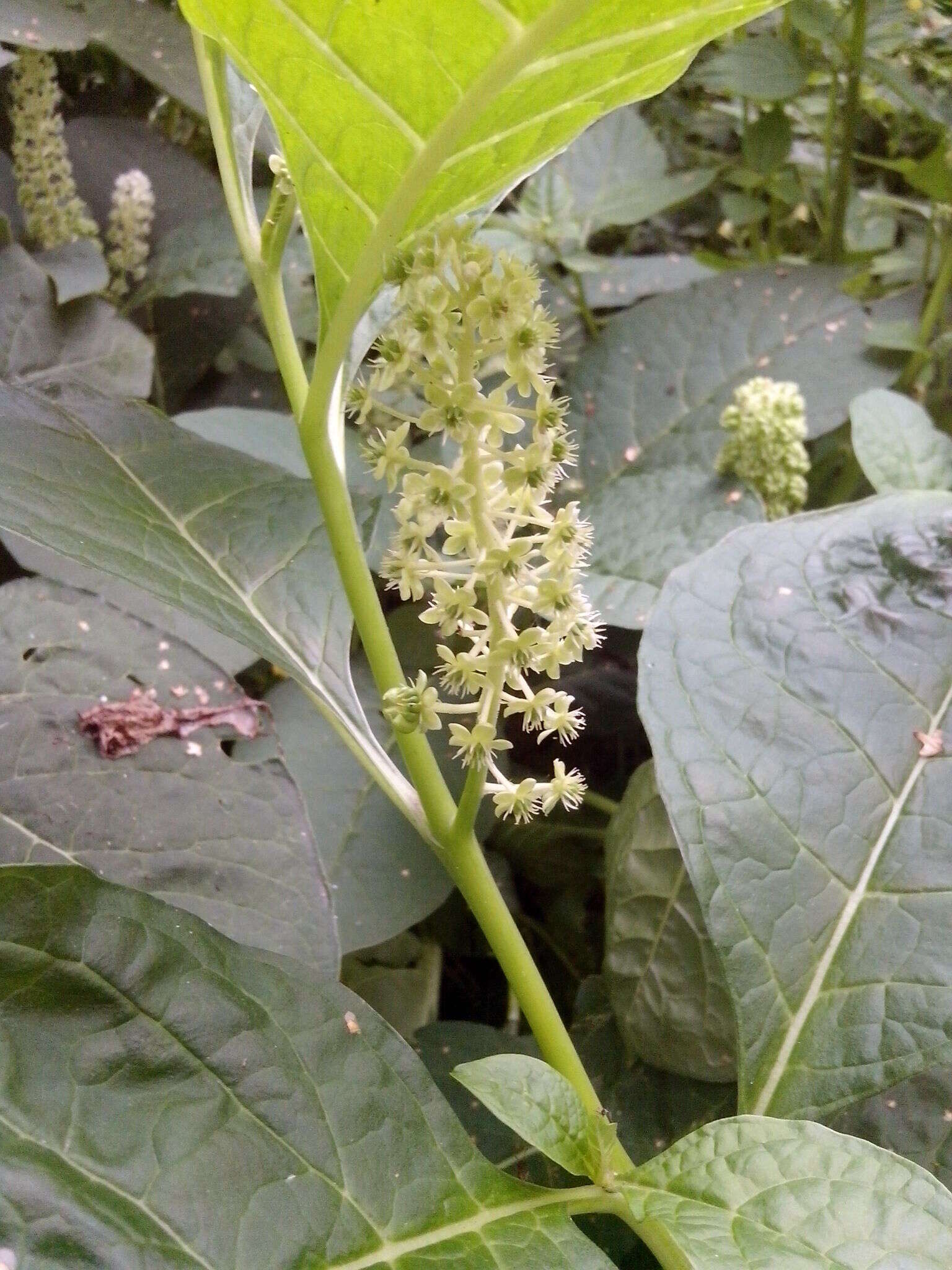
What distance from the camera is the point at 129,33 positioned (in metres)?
1.21

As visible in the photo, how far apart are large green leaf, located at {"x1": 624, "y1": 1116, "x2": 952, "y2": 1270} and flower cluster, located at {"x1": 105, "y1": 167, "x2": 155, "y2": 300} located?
1.18m

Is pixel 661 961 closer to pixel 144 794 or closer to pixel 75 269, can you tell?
pixel 144 794

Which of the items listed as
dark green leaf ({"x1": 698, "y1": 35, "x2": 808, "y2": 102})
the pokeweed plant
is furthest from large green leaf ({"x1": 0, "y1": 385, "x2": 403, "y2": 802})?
dark green leaf ({"x1": 698, "y1": 35, "x2": 808, "y2": 102})

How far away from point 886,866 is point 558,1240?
326 millimetres

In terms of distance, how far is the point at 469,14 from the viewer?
0.42m

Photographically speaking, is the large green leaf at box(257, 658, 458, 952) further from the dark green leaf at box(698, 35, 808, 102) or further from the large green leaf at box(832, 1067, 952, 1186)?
the dark green leaf at box(698, 35, 808, 102)

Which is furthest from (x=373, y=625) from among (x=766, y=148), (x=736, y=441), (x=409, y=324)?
(x=766, y=148)

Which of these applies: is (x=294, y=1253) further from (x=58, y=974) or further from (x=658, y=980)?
(x=658, y=980)

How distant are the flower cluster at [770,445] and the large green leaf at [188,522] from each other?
454mm

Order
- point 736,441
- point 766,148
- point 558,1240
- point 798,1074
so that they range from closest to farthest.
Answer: point 558,1240 < point 798,1074 < point 736,441 < point 766,148

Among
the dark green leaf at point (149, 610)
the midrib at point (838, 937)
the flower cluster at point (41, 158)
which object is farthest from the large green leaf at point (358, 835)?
the flower cluster at point (41, 158)

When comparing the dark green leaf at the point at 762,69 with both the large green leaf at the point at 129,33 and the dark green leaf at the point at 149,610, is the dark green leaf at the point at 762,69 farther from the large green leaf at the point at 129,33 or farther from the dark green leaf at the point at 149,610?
the dark green leaf at the point at 149,610

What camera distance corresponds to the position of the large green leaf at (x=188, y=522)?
60 centimetres

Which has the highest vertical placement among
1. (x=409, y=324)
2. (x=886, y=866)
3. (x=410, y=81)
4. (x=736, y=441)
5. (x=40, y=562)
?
(x=410, y=81)
